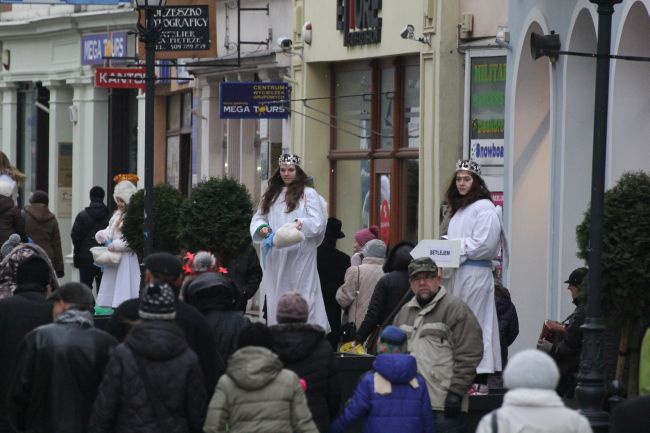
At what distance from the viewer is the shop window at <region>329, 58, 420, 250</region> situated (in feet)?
83.9

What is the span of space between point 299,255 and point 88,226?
33.1 ft

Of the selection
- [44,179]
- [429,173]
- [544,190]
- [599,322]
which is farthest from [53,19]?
[599,322]

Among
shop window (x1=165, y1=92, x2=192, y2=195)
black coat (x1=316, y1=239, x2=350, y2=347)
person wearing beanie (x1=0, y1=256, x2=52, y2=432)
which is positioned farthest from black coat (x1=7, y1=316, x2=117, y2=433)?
shop window (x1=165, y1=92, x2=192, y2=195)

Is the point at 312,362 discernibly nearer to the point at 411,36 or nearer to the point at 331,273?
the point at 331,273

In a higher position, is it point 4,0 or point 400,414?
point 4,0

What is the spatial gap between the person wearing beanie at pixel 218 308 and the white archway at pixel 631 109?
5995 mm

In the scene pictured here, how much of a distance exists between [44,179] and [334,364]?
3083cm

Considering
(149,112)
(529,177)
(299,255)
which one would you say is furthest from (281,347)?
(529,177)

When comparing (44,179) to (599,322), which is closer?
(599,322)

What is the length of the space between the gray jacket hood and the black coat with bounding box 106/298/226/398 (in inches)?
36.9

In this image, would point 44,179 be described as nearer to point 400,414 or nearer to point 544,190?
point 544,190

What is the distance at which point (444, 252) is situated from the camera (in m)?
Result: 14.3

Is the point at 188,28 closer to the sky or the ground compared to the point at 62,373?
closer to the sky

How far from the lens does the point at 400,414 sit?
11008 mm
